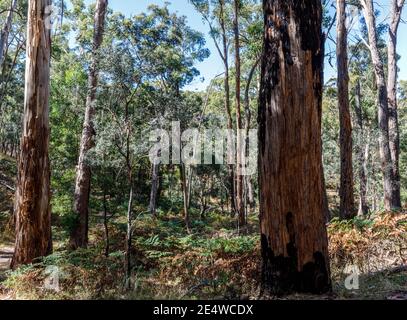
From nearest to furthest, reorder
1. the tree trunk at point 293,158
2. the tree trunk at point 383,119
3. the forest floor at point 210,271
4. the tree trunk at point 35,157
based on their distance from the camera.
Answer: the tree trunk at point 293,158
the forest floor at point 210,271
the tree trunk at point 35,157
the tree trunk at point 383,119

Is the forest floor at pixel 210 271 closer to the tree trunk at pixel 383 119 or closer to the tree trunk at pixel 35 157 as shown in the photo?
the tree trunk at pixel 35 157

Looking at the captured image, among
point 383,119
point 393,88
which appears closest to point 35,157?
point 383,119

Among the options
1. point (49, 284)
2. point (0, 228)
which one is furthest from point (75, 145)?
point (49, 284)

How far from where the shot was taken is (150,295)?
4.34 m

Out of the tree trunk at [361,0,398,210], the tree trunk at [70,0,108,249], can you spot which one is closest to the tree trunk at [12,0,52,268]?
the tree trunk at [70,0,108,249]

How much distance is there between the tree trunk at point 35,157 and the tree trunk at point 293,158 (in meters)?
4.10

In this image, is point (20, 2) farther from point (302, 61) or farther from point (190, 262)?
point (302, 61)

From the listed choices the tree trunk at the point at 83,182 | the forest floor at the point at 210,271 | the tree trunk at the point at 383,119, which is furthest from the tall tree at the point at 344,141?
the tree trunk at the point at 83,182

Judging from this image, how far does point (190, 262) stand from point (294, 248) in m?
3.56

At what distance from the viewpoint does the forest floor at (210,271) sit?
423cm

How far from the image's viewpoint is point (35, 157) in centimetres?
594

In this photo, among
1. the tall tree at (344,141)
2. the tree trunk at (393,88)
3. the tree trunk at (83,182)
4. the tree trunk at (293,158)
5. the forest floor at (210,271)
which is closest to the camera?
the tree trunk at (293,158)

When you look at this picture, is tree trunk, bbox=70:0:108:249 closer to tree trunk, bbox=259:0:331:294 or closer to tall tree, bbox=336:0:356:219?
tall tree, bbox=336:0:356:219

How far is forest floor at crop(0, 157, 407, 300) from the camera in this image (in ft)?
13.9
